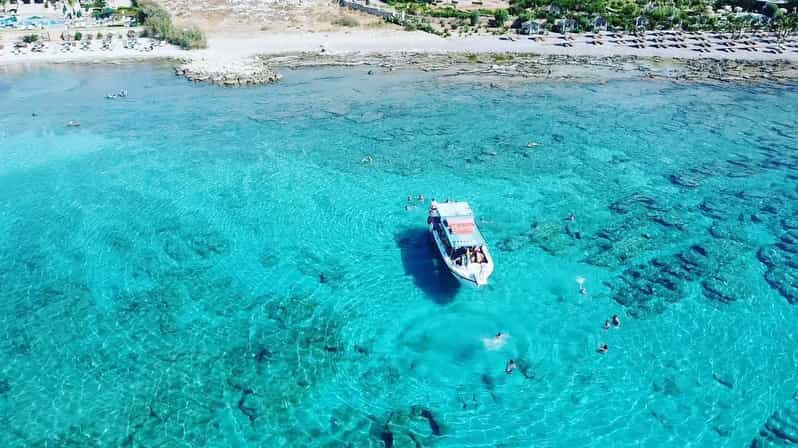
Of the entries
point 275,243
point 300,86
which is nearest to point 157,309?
point 275,243

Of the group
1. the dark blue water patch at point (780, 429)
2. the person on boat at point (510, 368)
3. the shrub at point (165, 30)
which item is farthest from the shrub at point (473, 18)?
the dark blue water patch at point (780, 429)

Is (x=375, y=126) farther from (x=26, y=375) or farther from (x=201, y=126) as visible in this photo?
(x=26, y=375)

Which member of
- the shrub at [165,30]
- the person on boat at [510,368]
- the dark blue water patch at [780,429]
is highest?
the shrub at [165,30]

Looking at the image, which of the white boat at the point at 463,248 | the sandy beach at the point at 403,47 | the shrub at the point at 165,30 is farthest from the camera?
the shrub at the point at 165,30

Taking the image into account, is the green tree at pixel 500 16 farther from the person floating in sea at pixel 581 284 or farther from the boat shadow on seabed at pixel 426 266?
the person floating in sea at pixel 581 284

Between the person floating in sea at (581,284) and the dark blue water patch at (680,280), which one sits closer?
the dark blue water patch at (680,280)

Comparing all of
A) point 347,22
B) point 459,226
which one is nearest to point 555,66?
point 347,22

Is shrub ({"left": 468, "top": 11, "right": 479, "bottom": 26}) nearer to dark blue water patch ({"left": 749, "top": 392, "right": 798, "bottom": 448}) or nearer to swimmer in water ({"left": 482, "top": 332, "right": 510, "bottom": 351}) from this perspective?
swimmer in water ({"left": 482, "top": 332, "right": 510, "bottom": 351})
